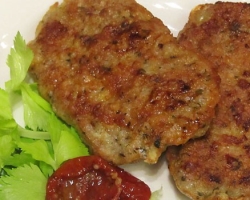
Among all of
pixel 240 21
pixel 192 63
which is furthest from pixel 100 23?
pixel 240 21

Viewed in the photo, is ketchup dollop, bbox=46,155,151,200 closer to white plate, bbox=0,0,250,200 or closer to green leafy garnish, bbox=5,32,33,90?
green leafy garnish, bbox=5,32,33,90

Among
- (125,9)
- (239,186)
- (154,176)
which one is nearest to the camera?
(239,186)

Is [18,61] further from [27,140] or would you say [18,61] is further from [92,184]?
[92,184]

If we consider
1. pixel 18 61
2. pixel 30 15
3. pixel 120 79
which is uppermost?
pixel 30 15

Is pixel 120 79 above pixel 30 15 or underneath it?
underneath

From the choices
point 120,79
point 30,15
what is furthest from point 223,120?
point 30,15

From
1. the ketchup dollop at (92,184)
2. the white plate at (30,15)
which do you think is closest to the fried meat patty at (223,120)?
the white plate at (30,15)

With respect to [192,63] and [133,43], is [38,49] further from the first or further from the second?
[192,63]

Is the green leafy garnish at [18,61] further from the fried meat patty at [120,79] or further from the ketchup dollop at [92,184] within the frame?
the ketchup dollop at [92,184]
